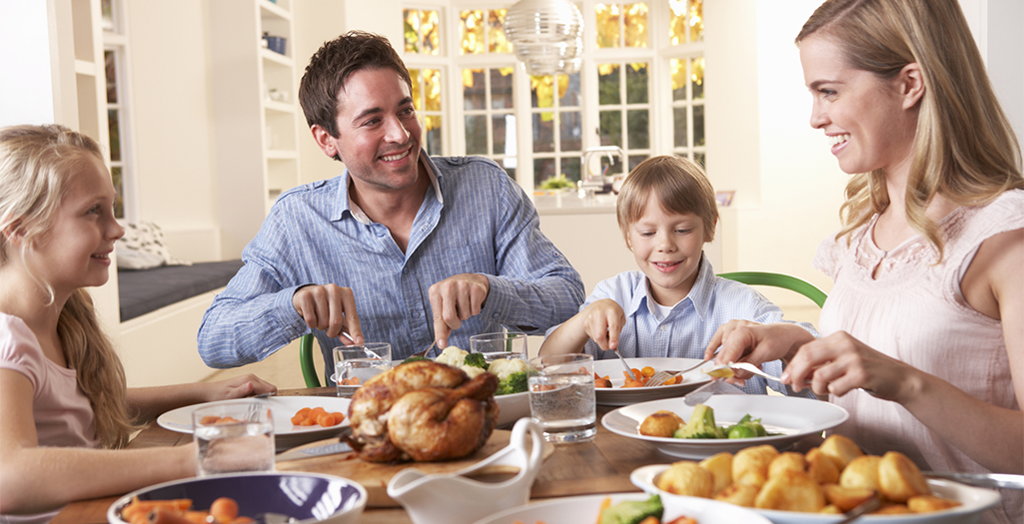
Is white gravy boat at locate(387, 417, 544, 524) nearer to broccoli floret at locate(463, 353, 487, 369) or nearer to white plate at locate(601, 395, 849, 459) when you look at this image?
white plate at locate(601, 395, 849, 459)

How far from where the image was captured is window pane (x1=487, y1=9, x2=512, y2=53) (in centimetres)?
1047

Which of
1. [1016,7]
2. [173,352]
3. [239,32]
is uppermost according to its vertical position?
[239,32]

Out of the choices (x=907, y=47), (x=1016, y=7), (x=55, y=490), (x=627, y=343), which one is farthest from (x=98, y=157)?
(x=1016, y=7)

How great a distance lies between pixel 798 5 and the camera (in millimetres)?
8297

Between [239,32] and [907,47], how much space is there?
6.74 metres

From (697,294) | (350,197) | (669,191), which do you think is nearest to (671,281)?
(697,294)

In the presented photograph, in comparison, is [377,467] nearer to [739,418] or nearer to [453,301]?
[739,418]

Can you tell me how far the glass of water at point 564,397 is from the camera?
1.23 m

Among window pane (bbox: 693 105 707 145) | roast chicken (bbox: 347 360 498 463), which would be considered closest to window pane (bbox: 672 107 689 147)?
window pane (bbox: 693 105 707 145)

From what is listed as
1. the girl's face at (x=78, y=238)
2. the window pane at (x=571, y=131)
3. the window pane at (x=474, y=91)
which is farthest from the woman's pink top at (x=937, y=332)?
the window pane at (x=474, y=91)

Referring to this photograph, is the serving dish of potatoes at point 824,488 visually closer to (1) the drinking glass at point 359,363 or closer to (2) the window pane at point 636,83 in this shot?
(1) the drinking glass at point 359,363

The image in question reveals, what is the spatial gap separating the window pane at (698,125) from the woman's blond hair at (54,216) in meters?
8.47

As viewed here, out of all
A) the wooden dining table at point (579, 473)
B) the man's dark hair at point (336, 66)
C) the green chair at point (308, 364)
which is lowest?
the green chair at point (308, 364)

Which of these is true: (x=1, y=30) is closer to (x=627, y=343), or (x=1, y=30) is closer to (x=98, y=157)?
(x=98, y=157)
